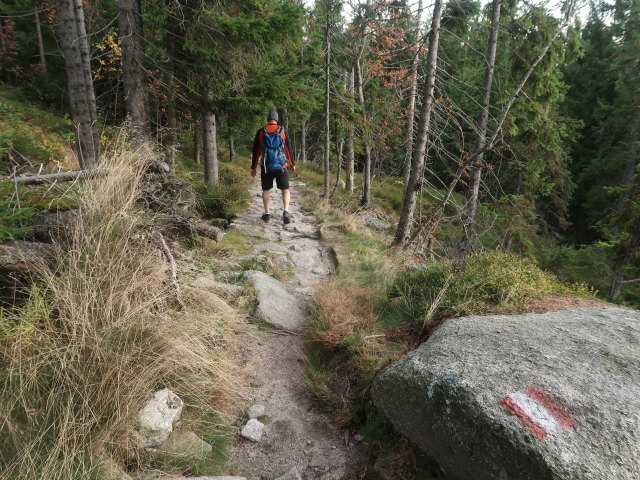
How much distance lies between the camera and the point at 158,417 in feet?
8.27

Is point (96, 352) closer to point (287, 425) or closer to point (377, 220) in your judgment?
point (287, 425)

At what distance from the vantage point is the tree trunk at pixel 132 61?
6891 millimetres

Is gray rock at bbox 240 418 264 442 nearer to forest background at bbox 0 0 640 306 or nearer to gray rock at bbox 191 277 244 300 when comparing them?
gray rock at bbox 191 277 244 300

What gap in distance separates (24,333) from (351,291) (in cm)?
358

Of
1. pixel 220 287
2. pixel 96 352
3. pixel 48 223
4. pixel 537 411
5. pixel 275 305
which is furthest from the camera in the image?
pixel 275 305

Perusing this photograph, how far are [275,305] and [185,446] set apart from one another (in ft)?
7.52

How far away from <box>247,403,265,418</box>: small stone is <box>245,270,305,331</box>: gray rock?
126 cm

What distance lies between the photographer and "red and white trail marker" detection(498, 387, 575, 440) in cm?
193

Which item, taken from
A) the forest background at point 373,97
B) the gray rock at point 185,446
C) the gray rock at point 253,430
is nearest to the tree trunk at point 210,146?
the forest background at point 373,97

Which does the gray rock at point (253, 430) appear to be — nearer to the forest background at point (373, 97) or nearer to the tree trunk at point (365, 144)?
the forest background at point (373, 97)

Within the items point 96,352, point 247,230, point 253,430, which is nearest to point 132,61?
point 247,230

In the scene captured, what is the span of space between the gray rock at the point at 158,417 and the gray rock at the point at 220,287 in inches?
51.6

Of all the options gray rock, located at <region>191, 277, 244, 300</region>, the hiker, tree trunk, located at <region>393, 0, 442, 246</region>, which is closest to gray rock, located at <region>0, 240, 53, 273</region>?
gray rock, located at <region>191, 277, 244, 300</region>

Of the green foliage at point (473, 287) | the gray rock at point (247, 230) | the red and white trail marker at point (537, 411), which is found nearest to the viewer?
the red and white trail marker at point (537, 411)
